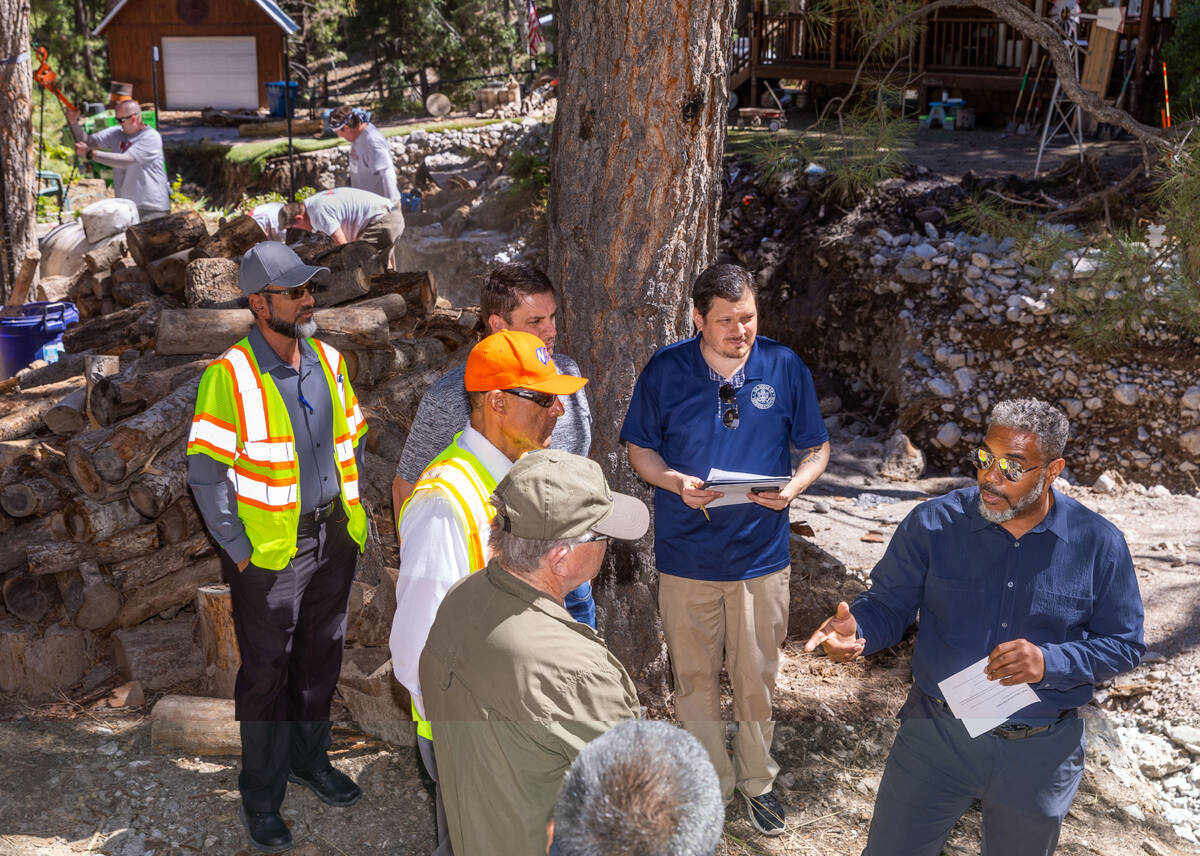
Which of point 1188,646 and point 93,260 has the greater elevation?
point 93,260

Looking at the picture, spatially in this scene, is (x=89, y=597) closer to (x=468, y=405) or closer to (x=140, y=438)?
(x=140, y=438)

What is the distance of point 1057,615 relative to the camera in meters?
2.99

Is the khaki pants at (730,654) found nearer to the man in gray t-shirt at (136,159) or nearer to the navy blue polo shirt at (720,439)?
the navy blue polo shirt at (720,439)

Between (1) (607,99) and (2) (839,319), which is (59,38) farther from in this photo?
(1) (607,99)

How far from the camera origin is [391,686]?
181 inches

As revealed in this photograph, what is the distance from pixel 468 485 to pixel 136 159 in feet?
27.8

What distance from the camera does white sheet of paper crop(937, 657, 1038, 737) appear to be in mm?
2932

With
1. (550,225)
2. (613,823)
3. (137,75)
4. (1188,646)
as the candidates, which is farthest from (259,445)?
(137,75)

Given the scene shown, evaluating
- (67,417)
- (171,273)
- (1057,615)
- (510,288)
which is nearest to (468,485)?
(510,288)

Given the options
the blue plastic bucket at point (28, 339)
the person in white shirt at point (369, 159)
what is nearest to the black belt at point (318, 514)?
the blue plastic bucket at point (28, 339)

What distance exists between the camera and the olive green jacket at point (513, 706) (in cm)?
215

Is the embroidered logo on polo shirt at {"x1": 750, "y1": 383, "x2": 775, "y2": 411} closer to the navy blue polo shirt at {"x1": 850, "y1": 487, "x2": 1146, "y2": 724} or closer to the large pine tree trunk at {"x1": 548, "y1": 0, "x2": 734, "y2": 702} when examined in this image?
the large pine tree trunk at {"x1": 548, "y1": 0, "x2": 734, "y2": 702}

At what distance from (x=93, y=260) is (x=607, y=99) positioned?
5307 mm

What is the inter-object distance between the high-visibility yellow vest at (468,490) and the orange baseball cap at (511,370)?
206 mm
